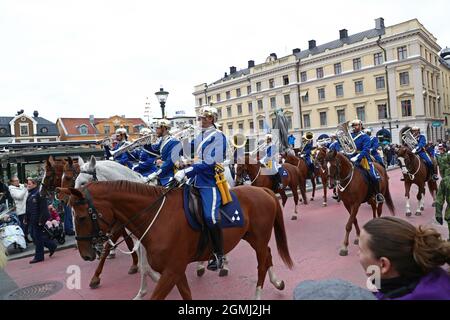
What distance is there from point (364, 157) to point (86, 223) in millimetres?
6514

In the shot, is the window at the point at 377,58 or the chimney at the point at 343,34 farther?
the chimney at the point at 343,34

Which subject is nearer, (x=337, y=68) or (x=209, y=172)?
(x=209, y=172)

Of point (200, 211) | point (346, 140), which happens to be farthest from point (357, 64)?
point (200, 211)

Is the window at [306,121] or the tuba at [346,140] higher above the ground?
the window at [306,121]

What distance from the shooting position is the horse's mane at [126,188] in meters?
3.83

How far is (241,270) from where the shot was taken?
6203 mm

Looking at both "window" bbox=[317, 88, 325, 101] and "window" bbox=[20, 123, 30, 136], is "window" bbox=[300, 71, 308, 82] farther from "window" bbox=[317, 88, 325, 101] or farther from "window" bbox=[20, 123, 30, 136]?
"window" bbox=[20, 123, 30, 136]

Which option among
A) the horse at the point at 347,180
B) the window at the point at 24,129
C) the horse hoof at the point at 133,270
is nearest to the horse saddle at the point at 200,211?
the horse hoof at the point at 133,270

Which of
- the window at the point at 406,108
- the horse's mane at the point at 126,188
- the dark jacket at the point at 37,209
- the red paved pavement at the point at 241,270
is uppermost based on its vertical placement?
the window at the point at 406,108

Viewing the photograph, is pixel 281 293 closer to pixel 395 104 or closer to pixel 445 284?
pixel 445 284

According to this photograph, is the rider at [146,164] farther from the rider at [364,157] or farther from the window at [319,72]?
the window at [319,72]

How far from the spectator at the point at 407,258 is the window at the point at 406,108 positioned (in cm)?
4826

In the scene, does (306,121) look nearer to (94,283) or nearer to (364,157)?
(364,157)
